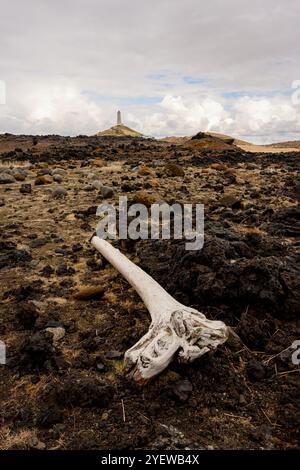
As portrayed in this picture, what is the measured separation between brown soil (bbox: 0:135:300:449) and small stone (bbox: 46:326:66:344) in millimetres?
63

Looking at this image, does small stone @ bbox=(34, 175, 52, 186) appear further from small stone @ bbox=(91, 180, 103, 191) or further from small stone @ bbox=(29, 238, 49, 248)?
small stone @ bbox=(29, 238, 49, 248)

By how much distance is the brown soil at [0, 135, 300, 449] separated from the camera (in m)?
2.59

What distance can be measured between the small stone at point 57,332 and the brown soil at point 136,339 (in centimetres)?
6

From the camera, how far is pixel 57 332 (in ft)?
12.4

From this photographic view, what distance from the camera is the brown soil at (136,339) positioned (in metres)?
2.59

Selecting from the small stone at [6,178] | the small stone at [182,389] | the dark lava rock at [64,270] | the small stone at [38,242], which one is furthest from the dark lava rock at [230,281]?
the small stone at [6,178]

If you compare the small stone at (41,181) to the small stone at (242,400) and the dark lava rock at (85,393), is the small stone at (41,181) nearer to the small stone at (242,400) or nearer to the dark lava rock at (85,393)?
the dark lava rock at (85,393)

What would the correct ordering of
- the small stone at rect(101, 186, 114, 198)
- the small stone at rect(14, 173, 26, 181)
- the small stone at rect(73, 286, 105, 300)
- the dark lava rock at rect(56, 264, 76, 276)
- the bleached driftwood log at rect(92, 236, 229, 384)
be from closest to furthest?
the bleached driftwood log at rect(92, 236, 229, 384) → the small stone at rect(73, 286, 105, 300) → the dark lava rock at rect(56, 264, 76, 276) → the small stone at rect(101, 186, 114, 198) → the small stone at rect(14, 173, 26, 181)

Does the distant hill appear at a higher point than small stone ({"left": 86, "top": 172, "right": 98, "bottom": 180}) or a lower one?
higher

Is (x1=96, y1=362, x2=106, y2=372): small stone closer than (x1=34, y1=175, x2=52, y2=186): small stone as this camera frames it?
Yes

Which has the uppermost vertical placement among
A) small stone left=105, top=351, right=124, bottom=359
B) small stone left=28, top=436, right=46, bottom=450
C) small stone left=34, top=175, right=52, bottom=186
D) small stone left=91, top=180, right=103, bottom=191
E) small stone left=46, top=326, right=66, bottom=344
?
small stone left=34, top=175, right=52, bottom=186

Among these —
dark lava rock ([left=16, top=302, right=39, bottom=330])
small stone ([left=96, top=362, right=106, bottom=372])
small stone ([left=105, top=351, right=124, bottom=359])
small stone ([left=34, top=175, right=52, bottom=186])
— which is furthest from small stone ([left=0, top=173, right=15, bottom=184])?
small stone ([left=96, top=362, right=106, bottom=372])

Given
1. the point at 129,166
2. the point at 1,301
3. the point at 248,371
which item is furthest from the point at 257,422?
the point at 129,166

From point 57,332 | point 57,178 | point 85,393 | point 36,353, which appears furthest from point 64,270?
point 57,178
